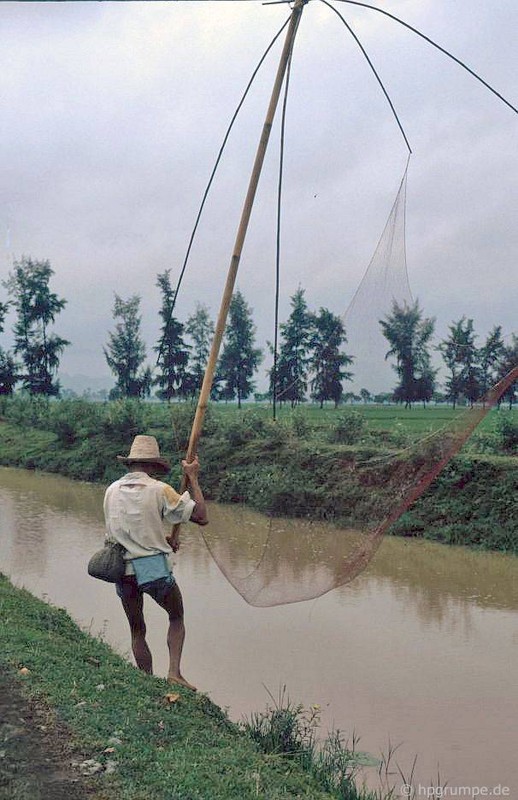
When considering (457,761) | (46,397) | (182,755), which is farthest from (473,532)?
(46,397)

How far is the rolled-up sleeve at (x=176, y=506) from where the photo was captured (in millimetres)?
3717

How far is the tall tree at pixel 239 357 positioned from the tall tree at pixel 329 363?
0.59 metres

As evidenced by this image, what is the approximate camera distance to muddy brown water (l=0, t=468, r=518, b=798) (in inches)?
180

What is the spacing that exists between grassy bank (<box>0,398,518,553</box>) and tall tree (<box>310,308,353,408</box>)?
114mm

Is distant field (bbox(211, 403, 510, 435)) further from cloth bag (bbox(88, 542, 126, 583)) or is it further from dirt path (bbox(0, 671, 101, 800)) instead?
dirt path (bbox(0, 671, 101, 800))

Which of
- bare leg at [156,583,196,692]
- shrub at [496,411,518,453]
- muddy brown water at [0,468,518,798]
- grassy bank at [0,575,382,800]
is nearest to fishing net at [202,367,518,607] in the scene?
muddy brown water at [0,468,518,798]

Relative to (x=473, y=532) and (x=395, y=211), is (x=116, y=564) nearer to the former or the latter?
(x=395, y=211)

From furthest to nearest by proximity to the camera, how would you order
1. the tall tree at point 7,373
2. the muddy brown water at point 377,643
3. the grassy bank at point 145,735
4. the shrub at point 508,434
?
the tall tree at point 7,373
the shrub at point 508,434
the muddy brown water at point 377,643
the grassy bank at point 145,735

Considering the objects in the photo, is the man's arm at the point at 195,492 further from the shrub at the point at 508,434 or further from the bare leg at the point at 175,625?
the shrub at the point at 508,434

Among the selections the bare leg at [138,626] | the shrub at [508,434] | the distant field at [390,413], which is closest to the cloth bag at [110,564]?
the bare leg at [138,626]

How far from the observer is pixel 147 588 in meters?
3.78

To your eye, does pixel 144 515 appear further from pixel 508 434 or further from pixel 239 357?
pixel 508 434

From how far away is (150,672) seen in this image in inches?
167

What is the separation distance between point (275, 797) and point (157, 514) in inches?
54.0
